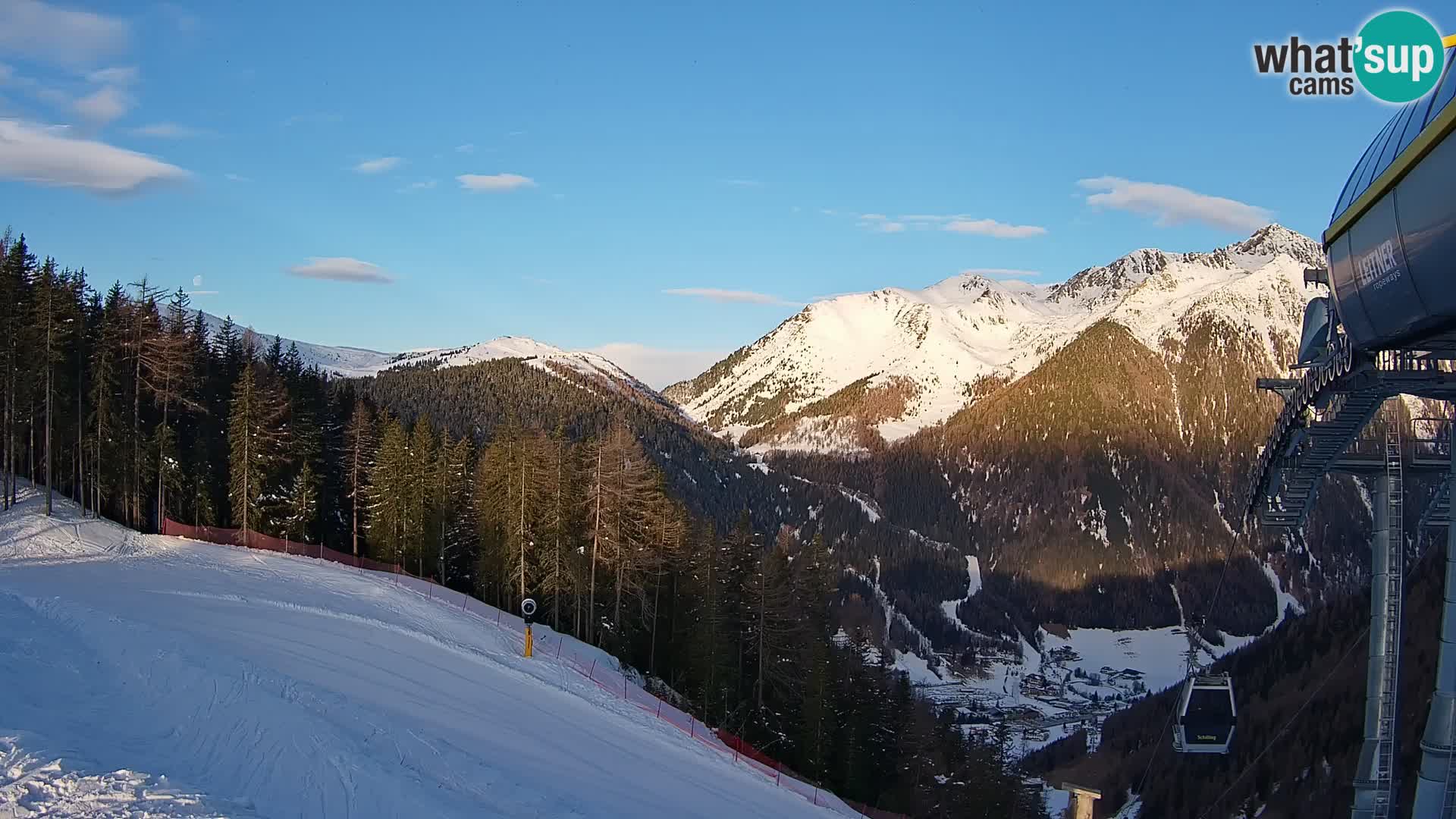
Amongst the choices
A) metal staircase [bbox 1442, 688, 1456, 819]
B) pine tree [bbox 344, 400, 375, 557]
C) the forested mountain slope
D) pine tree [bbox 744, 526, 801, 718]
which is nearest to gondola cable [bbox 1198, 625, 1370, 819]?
the forested mountain slope

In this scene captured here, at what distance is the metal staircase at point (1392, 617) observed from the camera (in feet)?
60.2

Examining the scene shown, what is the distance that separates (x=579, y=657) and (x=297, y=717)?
19.4m

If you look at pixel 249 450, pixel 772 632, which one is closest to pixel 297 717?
pixel 772 632

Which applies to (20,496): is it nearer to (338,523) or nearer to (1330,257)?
(338,523)

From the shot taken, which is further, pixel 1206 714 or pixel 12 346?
pixel 12 346

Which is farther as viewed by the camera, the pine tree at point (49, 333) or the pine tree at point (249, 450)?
the pine tree at point (249, 450)

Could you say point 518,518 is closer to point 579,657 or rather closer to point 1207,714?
point 579,657

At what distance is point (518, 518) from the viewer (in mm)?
47125

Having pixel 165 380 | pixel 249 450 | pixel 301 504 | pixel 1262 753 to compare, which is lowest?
pixel 1262 753

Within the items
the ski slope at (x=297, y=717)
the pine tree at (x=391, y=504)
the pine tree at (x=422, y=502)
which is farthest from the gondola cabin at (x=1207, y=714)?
the pine tree at (x=391, y=504)

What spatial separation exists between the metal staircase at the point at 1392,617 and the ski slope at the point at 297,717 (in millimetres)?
11899

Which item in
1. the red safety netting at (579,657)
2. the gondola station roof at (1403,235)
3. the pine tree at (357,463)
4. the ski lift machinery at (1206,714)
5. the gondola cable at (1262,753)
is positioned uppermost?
the gondola station roof at (1403,235)

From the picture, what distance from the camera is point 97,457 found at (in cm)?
4566

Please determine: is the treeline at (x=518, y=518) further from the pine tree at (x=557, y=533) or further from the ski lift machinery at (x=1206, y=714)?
the ski lift machinery at (x=1206, y=714)
